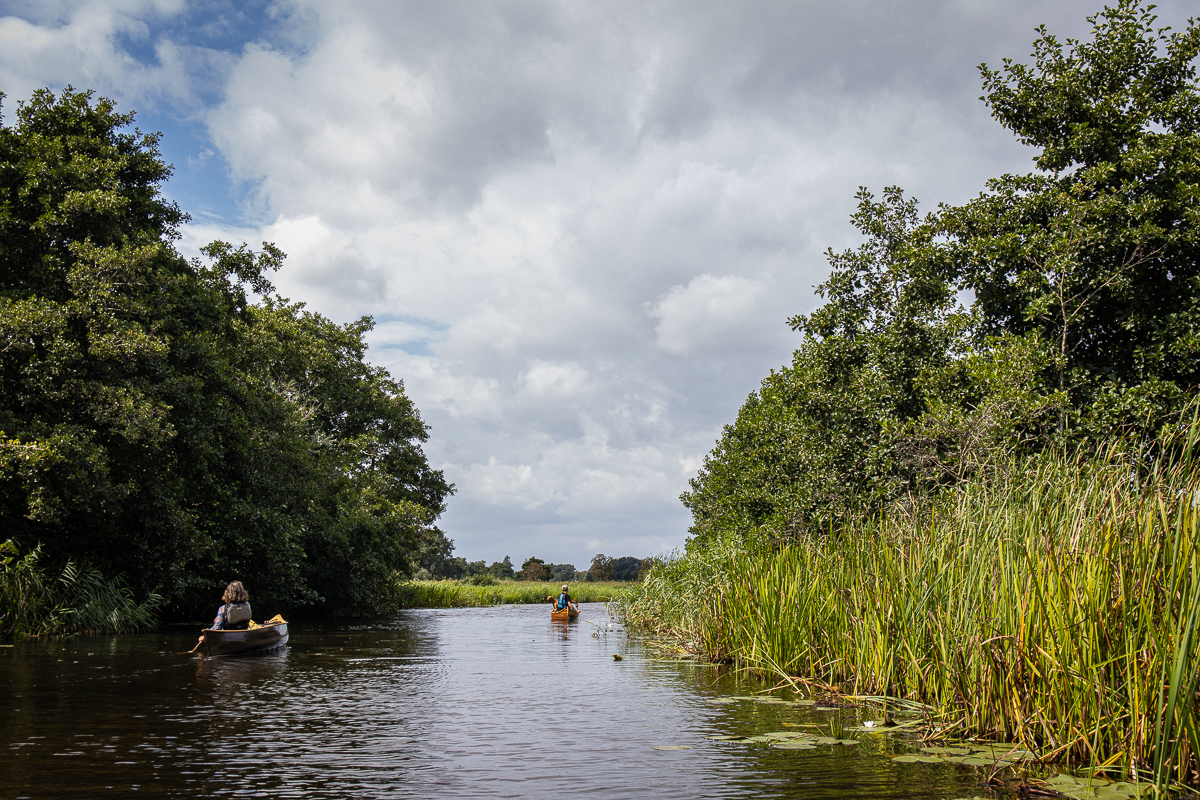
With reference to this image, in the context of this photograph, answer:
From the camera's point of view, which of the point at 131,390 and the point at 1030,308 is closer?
the point at 1030,308

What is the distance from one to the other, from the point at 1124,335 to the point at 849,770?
14.7 m

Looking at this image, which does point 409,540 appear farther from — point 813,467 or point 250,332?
point 813,467

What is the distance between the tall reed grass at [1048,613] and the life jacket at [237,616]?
13.4m

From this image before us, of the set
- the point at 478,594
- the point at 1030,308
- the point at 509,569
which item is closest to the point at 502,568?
the point at 509,569

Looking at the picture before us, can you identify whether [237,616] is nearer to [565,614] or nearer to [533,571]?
[565,614]

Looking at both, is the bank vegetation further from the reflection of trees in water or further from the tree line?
the reflection of trees in water

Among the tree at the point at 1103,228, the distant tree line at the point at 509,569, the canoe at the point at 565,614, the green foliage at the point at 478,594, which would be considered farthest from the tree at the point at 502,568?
the tree at the point at 1103,228

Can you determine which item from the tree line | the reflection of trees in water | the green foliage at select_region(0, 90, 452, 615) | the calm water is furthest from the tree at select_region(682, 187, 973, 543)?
the green foliage at select_region(0, 90, 452, 615)

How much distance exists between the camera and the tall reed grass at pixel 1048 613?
5.68 metres

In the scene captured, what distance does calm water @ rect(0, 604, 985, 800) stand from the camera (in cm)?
686

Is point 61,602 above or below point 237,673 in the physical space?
above

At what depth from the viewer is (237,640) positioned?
1830 cm

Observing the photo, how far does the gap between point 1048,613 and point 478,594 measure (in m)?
54.7

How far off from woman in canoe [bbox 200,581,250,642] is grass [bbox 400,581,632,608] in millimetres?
22974
